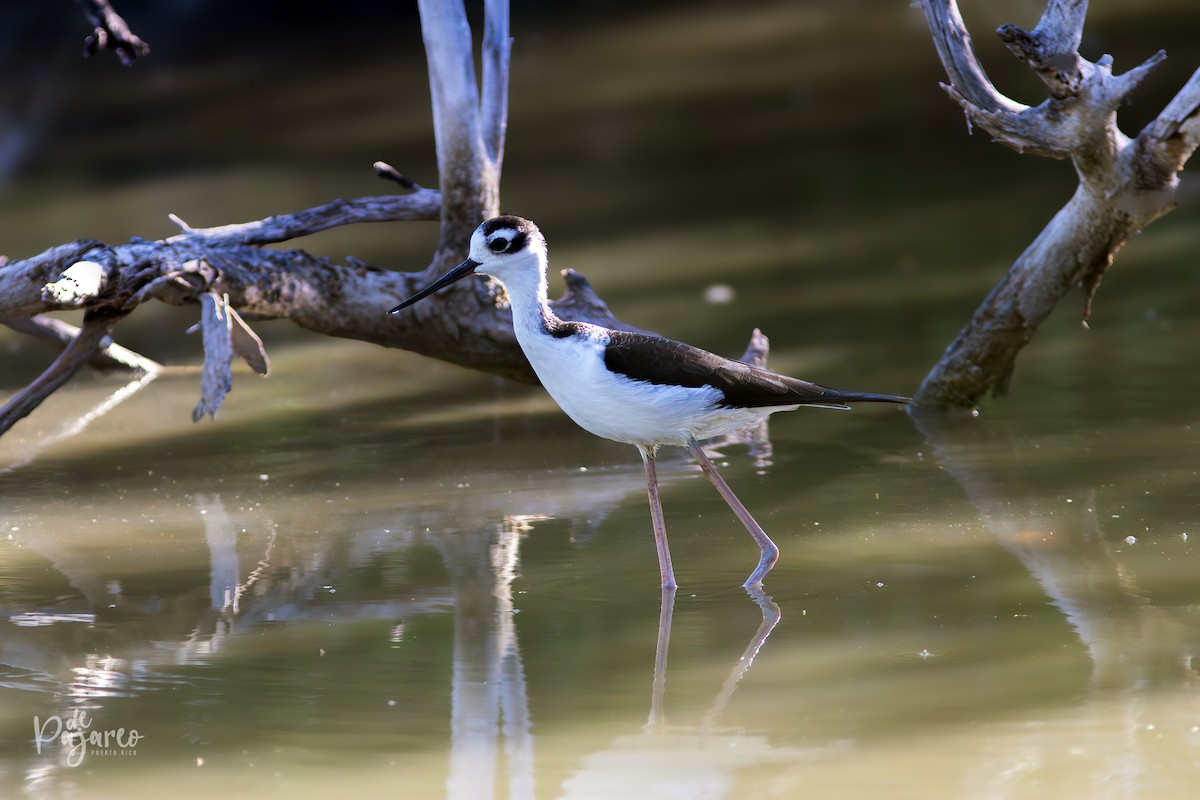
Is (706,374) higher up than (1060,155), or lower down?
lower down

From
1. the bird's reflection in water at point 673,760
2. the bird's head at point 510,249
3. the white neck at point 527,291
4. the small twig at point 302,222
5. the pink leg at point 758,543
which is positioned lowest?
the pink leg at point 758,543

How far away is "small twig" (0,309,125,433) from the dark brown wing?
2.57 meters

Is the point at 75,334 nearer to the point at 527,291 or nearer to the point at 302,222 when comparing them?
the point at 302,222

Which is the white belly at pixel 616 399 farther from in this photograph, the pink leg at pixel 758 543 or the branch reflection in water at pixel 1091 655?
the branch reflection in water at pixel 1091 655

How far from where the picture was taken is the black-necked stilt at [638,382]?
5387 mm

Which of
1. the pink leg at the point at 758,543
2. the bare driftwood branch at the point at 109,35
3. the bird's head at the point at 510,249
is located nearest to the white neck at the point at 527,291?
the bird's head at the point at 510,249

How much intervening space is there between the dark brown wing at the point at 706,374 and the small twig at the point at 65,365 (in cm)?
257

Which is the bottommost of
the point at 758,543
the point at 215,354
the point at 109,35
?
the point at 758,543

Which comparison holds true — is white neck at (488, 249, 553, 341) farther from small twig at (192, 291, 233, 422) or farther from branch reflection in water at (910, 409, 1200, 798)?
branch reflection in water at (910, 409, 1200, 798)

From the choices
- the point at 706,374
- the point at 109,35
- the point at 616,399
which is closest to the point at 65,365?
the point at 109,35

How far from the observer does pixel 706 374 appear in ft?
18.0

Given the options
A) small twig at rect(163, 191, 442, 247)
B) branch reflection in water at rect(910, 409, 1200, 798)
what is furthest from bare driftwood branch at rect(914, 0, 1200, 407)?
small twig at rect(163, 191, 442, 247)

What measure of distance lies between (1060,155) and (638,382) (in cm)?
246

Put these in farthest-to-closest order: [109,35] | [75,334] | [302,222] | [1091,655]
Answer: [75,334] → [302,222] → [109,35] → [1091,655]
